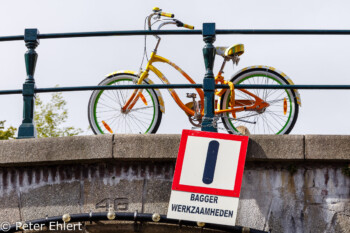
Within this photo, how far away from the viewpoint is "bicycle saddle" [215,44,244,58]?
776 centimetres

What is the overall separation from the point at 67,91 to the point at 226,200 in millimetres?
1655

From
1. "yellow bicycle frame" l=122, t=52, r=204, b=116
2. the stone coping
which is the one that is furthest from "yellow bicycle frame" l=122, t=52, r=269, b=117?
the stone coping

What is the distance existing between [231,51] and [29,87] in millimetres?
1943

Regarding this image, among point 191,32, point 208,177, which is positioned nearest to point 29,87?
point 191,32

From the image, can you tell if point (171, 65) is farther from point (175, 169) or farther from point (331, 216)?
point (331, 216)

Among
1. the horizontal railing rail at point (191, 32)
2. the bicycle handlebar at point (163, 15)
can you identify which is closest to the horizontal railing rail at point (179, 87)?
the horizontal railing rail at point (191, 32)

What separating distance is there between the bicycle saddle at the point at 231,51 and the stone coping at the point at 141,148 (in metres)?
1.37

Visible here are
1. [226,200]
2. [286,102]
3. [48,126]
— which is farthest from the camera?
[48,126]

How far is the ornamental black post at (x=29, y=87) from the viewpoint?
7.08 metres

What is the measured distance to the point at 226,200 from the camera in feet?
A: 21.2

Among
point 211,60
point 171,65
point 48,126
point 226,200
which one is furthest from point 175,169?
point 48,126

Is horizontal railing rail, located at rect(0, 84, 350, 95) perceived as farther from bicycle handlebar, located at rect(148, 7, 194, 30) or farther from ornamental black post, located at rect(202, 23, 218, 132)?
bicycle handlebar, located at rect(148, 7, 194, 30)

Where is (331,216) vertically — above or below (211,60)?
below

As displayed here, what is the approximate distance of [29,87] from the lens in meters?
7.11
